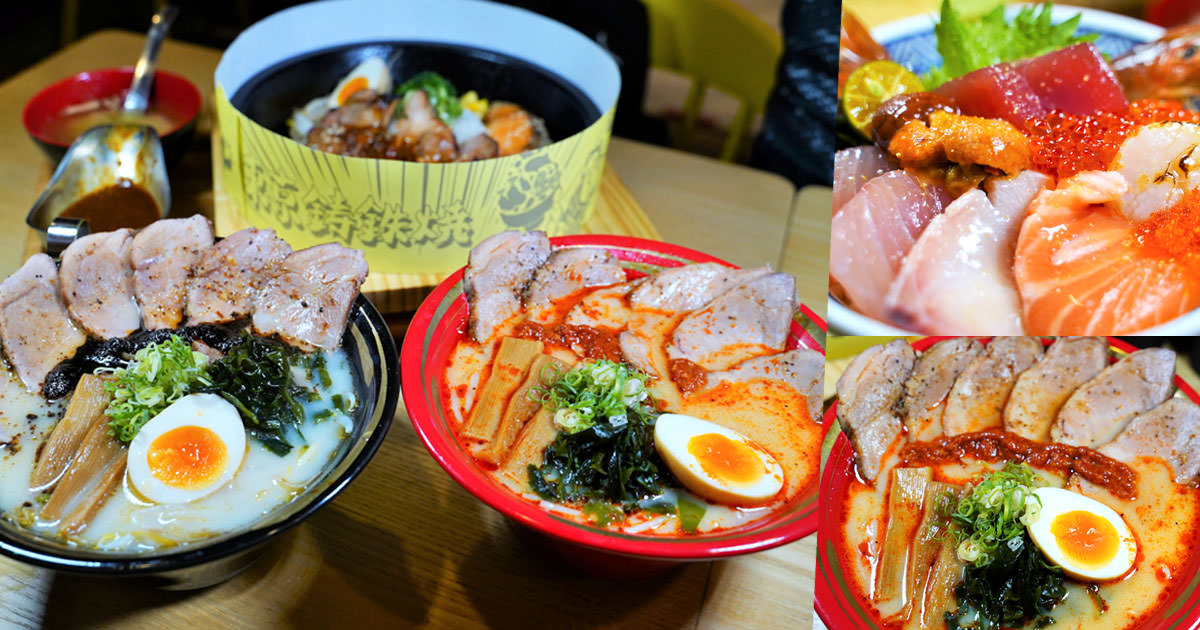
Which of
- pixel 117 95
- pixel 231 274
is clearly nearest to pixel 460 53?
pixel 117 95

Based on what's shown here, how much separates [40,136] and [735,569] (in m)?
2.28

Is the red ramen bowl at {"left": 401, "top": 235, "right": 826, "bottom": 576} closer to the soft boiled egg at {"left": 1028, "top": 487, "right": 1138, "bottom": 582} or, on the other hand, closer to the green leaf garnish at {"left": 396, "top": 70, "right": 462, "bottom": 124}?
the soft boiled egg at {"left": 1028, "top": 487, "right": 1138, "bottom": 582}

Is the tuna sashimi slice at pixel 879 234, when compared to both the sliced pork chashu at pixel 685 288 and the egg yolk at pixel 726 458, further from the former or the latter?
the sliced pork chashu at pixel 685 288

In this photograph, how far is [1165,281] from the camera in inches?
39.8

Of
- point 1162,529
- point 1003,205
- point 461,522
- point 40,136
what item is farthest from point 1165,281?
point 40,136

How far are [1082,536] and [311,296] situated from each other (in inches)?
54.4

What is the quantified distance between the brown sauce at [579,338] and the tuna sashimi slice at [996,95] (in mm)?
773

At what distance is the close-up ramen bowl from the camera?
198 centimetres

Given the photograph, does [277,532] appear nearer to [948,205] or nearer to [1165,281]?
[948,205]

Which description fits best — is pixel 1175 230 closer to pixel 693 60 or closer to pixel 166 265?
pixel 166 265

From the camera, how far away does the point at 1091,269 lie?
1005mm

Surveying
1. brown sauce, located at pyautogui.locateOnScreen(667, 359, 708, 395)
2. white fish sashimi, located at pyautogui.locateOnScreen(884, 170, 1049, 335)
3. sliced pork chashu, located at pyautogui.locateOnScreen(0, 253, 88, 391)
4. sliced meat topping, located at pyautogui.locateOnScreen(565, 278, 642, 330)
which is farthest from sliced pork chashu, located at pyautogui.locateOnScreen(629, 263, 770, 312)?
sliced pork chashu, located at pyautogui.locateOnScreen(0, 253, 88, 391)

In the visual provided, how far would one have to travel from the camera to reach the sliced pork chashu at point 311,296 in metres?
1.68

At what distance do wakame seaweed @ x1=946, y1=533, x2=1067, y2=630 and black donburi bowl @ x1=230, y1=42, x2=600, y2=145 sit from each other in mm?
1571
